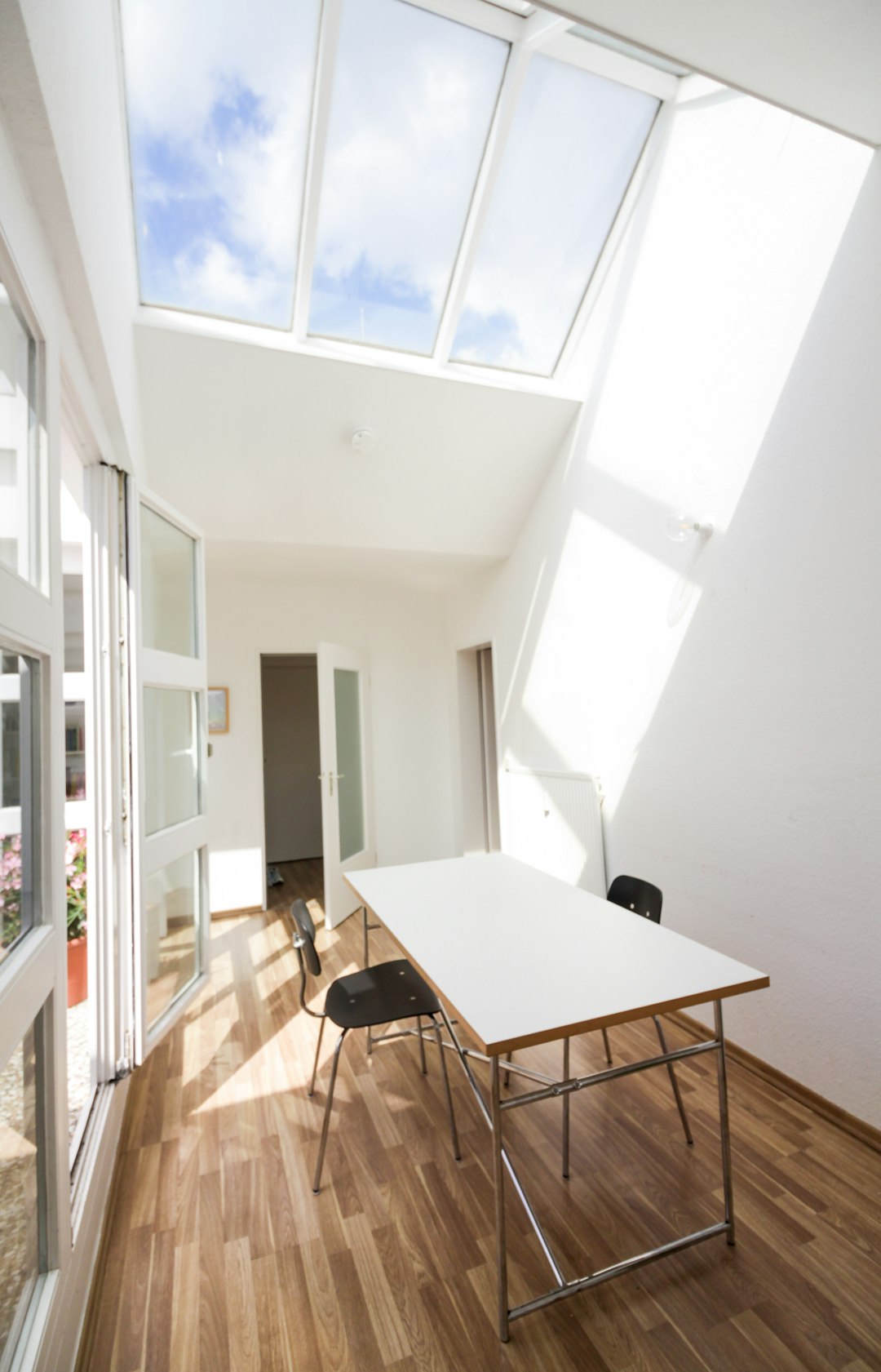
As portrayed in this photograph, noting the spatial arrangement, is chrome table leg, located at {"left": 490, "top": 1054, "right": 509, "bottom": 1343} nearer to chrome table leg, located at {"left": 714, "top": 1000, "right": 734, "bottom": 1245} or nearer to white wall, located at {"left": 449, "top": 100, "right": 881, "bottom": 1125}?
chrome table leg, located at {"left": 714, "top": 1000, "right": 734, "bottom": 1245}

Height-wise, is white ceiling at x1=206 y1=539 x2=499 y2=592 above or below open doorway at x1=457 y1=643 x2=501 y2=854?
above

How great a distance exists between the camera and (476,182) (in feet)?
10.7

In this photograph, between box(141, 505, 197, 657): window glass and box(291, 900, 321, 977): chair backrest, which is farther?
box(141, 505, 197, 657): window glass

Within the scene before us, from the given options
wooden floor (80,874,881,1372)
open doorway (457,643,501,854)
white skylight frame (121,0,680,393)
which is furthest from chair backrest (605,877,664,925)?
open doorway (457,643,501,854)

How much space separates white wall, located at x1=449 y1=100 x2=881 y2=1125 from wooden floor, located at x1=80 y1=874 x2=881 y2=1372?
52cm

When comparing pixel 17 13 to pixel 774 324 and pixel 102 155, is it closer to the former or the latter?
pixel 102 155

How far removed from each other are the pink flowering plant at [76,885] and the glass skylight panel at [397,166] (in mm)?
3043

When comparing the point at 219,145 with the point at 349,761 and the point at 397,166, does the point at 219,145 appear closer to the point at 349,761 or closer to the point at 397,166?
the point at 397,166

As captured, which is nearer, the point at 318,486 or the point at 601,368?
the point at 601,368

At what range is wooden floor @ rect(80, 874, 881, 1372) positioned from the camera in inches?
59.4

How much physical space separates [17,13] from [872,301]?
95.0 inches

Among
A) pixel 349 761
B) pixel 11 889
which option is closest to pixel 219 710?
pixel 349 761

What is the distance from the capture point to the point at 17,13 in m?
1.08

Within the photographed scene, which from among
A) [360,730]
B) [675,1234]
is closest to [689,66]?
[675,1234]
